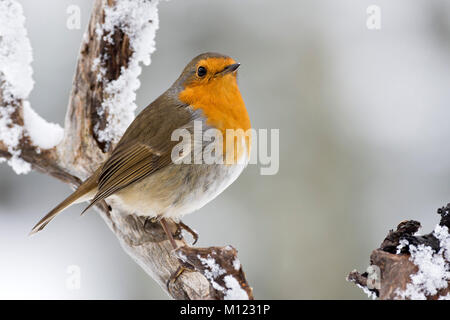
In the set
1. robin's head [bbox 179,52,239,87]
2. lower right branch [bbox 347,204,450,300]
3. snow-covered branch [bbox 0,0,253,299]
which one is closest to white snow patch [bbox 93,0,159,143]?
snow-covered branch [bbox 0,0,253,299]

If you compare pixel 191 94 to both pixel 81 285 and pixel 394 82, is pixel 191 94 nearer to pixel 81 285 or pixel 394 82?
pixel 81 285

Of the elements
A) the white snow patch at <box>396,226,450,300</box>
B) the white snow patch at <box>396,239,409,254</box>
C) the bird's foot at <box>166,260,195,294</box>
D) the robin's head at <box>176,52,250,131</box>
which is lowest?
the bird's foot at <box>166,260,195,294</box>

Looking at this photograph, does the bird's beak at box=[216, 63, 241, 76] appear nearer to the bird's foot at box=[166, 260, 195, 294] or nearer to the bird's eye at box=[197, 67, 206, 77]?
the bird's eye at box=[197, 67, 206, 77]

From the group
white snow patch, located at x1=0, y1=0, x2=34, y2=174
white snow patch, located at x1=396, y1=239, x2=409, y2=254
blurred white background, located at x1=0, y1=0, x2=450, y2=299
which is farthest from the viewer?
blurred white background, located at x1=0, y1=0, x2=450, y2=299

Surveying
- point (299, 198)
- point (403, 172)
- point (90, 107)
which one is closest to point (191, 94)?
point (90, 107)

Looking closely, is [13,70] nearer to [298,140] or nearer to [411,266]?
[411,266]

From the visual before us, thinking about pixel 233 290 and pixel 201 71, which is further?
pixel 201 71

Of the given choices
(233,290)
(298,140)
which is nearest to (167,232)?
(233,290)

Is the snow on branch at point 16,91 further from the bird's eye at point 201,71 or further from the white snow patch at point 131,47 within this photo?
the bird's eye at point 201,71
